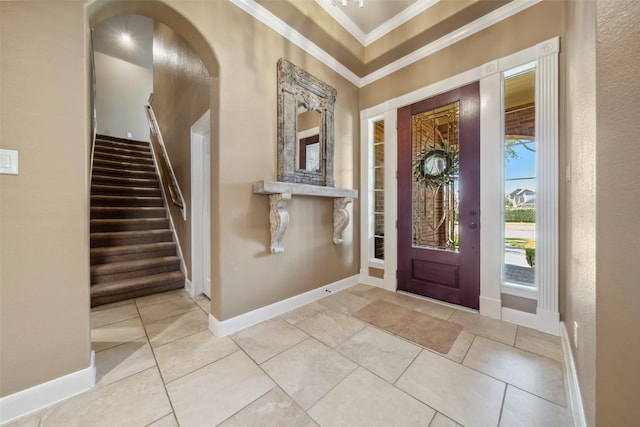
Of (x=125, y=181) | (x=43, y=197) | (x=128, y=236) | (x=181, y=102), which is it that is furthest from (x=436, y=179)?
(x=125, y=181)

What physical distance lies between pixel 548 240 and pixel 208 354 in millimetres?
2877

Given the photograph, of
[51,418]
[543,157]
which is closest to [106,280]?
[51,418]

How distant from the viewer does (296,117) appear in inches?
94.9

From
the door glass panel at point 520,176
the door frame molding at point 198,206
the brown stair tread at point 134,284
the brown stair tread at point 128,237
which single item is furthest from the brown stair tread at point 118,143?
the door glass panel at point 520,176

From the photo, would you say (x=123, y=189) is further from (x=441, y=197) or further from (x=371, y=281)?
(x=441, y=197)

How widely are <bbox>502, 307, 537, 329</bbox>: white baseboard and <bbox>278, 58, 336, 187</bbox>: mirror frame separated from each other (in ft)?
7.09

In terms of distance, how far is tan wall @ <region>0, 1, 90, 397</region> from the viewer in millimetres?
1157

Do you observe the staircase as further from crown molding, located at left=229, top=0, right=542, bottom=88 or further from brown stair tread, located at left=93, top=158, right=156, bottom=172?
crown molding, located at left=229, top=0, right=542, bottom=88

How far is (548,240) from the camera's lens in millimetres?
1931

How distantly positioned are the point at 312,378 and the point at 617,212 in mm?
1614

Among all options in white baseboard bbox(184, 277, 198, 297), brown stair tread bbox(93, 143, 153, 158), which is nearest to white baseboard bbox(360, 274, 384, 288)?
white baseboard bbox(184, 277, 198, 297)

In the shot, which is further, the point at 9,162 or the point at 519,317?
the point at 519,317

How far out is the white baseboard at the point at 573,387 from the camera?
1.06 m

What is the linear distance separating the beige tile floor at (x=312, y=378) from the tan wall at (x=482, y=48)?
8.39 feet
